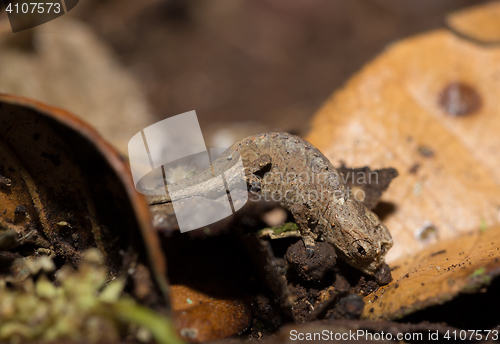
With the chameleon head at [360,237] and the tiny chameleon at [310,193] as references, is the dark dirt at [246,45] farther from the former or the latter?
A: the chameleon head at [360,237]

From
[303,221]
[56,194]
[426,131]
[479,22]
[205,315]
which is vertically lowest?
[205,315]

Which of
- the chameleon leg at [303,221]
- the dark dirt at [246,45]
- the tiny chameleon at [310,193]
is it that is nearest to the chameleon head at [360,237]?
the tiny chameleon at [310,193]

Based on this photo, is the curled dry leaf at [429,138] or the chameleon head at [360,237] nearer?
the chameleon head at [360,237]

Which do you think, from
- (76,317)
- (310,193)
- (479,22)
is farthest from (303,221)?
(479,22)

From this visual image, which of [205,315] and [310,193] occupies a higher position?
[310,193]

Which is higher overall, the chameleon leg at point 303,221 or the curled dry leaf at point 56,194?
the curled dry leaf at point 56,194

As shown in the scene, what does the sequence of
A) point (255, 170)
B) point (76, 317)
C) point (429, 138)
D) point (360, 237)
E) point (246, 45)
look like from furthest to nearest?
1. point (246, 45)
2. point (429, 138)
3. point (255, 170)
4. point (360, 237)
5. point (76, 317)

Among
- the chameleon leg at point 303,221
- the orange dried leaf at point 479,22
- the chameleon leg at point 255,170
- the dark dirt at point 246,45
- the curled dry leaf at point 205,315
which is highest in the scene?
the dark dirt at point 246,45

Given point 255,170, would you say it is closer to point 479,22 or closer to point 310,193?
point 310,193
